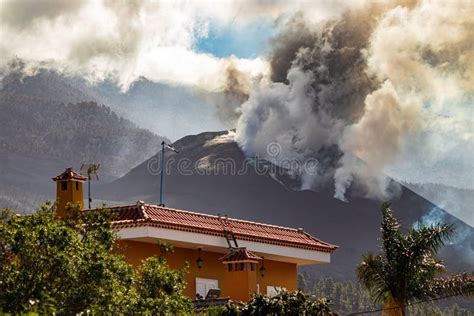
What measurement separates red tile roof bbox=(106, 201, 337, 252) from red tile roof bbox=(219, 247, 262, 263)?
5.12 feet

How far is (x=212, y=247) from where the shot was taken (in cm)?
4781

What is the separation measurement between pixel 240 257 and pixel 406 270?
231 inches

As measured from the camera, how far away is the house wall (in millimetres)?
44812

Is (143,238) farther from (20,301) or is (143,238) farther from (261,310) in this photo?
(20,301)

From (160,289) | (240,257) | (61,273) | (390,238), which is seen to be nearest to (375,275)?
(390,238)

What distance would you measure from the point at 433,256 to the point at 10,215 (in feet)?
56.7

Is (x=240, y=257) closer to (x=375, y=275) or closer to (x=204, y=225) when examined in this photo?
(x=204, y=225)

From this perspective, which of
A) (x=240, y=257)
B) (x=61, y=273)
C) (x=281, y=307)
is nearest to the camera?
(x=61, y=273)

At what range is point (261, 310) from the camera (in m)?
36.4

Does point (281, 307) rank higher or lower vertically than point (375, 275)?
lower

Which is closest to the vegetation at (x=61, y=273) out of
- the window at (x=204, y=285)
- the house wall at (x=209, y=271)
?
the house wall at (x=209, y=271)

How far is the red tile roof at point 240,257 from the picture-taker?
4575 cm

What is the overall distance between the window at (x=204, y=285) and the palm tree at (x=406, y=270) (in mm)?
5479

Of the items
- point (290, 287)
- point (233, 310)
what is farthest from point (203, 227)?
point (233, 310)
